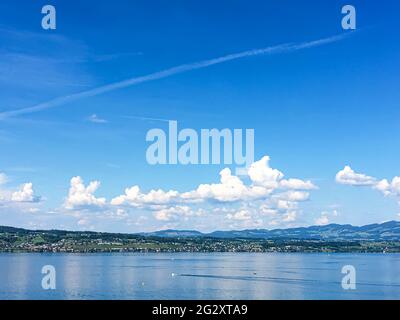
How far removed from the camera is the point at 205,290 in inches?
2552

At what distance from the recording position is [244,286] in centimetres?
7231
